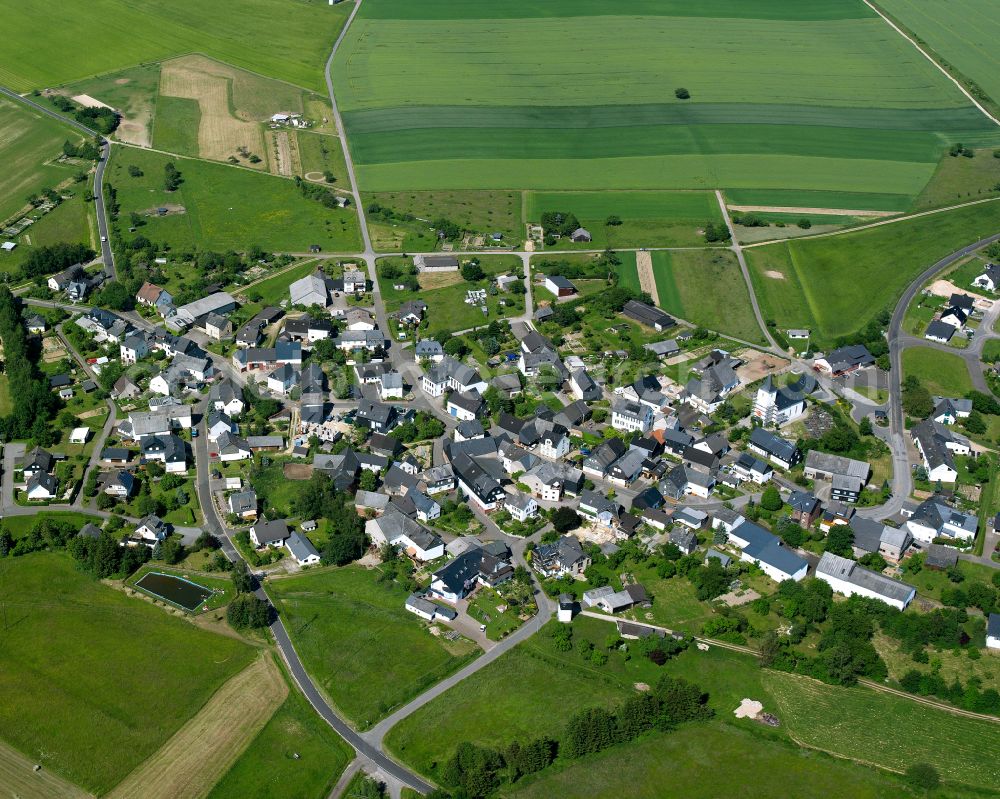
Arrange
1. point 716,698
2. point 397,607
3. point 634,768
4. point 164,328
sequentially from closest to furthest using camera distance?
point 634,768 → point 716,698 → point 397,607 → point 164,328

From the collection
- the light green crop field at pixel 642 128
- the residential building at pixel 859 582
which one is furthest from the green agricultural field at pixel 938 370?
the light green crop field at pixel 642 128

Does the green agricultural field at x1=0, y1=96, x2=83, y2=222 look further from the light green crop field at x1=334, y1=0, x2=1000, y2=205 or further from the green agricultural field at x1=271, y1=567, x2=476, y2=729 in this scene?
the green agricultural field at x1=271, y1=567, x2=476, y2=729

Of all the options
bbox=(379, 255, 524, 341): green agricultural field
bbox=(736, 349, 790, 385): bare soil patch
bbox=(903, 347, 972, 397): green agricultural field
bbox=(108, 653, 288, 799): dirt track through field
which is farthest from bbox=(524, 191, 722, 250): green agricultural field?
bbox=(108, 653, 288, 799): dirt track through field

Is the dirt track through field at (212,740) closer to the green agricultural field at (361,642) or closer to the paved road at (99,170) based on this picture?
the green agricultural field at (361,642)

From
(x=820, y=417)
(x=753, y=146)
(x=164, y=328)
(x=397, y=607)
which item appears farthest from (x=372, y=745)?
(x=753, y=146)

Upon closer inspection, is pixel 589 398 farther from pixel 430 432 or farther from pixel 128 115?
pixel 128 115
